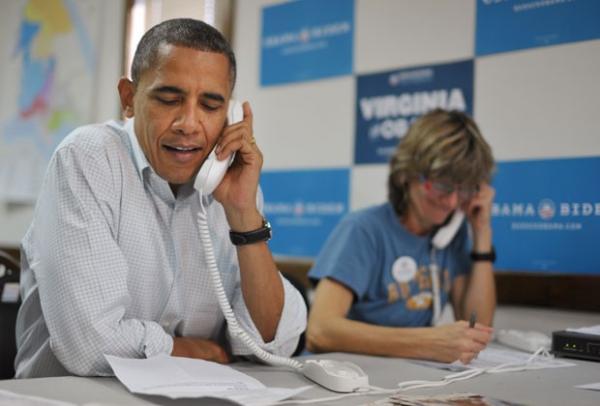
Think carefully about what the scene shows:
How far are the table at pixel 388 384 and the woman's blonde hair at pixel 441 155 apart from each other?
62 cm

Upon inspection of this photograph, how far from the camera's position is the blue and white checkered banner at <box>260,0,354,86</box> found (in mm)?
2865

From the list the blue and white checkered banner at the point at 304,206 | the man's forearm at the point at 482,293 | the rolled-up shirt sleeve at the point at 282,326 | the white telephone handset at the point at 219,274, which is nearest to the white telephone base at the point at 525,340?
the man's forearm at the point at 482,293

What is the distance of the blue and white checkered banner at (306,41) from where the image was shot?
2865 millimetres

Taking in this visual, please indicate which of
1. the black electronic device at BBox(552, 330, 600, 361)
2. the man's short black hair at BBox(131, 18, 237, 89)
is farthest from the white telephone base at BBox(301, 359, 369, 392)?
the black electronic device at BBox(552, 330, 600, 361)

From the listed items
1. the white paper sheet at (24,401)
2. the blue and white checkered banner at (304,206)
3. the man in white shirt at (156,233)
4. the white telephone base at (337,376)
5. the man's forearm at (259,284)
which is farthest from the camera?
the blue and white checkered banner at (304,206)

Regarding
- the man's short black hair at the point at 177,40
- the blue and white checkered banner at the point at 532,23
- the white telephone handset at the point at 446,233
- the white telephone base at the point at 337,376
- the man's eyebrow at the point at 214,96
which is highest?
the blue and white checkered banner at the point at 532,23

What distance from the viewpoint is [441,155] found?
2.10 m

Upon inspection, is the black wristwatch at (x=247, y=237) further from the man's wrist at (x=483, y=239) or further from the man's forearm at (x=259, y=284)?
the man's wrist at (x=483, y=239)

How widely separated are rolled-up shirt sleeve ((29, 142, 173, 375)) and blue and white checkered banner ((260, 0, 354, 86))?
1617 millimetres

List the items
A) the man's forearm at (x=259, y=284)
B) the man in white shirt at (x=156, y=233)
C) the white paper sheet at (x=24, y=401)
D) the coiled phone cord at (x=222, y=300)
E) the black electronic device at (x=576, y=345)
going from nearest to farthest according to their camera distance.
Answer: the white paper sheet at (x=24, y=401) → the man in white shirt at (x=156, y=233) → the coiled phone cord at (x=222, y=300) → the man's forearm at (x=259, y=284) → the black electronic device at (x=576, y=345)

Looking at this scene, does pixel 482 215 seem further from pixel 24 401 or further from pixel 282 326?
pixel 24 401

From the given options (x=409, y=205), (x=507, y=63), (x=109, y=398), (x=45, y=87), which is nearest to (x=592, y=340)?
(x=409, y=205)

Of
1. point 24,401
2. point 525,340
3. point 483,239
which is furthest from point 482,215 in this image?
point 24,401

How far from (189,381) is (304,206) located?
6.06ft
